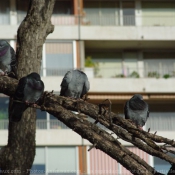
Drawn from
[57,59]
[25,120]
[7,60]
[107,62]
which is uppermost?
[57,59]

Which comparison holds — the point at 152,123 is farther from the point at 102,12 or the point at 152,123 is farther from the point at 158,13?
the point at 102,12

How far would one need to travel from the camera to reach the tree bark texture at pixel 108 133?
31.8ft

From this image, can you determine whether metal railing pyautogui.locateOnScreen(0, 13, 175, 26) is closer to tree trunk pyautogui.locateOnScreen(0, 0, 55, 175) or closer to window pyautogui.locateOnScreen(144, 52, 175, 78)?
window pyautogui.locateOnScreen(144, 52, 175, 78)

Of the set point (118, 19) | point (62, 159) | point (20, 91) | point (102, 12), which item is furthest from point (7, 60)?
point (118, 19)

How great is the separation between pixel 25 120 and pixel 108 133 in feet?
11.4

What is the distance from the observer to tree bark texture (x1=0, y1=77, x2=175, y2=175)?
9.70m

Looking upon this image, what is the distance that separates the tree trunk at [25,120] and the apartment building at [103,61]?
16.6m

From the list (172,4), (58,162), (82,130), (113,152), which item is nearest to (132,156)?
(113,152)

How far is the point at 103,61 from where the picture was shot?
35.0 metres

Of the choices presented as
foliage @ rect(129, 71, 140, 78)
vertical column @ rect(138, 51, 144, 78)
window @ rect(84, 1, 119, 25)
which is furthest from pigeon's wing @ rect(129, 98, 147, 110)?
window @ rect(84, 1, 119, 25)

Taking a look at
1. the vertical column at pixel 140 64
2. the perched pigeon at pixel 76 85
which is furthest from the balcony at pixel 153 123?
the perched pigeon at pixel 76 85

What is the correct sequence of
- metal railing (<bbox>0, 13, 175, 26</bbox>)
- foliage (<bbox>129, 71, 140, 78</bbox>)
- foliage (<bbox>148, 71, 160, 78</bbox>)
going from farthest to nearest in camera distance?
metal railing (<bbox>0, 13, 175, 26</bbox>), foliage (<bbox>148, 71, 160, 78</bbox>), foliage (<bbox>129, 71, 140, 78</bbox>)

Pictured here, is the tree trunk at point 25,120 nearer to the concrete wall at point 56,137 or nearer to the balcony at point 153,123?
the concrete wall at point 56,137

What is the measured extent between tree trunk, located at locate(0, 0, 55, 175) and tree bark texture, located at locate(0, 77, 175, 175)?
92.8 inches
